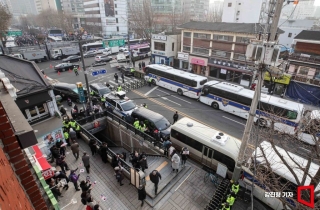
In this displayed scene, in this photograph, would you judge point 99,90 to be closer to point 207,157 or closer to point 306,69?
point 207,157

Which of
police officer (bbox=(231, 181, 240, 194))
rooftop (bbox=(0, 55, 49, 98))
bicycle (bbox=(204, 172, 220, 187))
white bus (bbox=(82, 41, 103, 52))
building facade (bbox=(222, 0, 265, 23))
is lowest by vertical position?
bicycle (bbox=(204, 172, 220, 187))

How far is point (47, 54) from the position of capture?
4025cm

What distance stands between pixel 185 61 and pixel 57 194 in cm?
3056

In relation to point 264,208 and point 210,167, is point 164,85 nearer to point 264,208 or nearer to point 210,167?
point 210,167

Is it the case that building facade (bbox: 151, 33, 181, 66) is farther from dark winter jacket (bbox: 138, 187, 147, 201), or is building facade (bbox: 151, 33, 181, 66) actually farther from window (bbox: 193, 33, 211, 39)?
dark winter jacket (bbox: 138, 187, 147, 201)

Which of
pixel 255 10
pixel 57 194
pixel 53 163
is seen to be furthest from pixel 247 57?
pixel 255 10

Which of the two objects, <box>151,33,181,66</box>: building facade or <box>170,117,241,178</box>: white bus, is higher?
<box>151,33,181,66</box>: building facade

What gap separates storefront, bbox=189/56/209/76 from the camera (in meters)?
32.4

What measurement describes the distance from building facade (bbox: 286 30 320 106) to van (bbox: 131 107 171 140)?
728 inches

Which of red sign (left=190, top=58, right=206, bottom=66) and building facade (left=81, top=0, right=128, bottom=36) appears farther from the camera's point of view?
building facade (left=81, top=0, right=128, bottom=36)

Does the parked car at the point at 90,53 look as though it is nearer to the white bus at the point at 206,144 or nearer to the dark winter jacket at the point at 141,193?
the white bus at the point at 206,144

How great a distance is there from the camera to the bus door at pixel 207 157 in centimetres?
1224

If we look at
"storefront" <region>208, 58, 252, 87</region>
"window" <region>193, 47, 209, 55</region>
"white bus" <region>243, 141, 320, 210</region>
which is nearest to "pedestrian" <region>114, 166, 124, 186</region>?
"white bus" <region>243, 141, 320, 210</region>

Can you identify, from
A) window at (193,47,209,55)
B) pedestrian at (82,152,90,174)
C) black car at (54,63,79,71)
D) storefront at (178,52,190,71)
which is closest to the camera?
pedestrian at (82,152,90,174)
